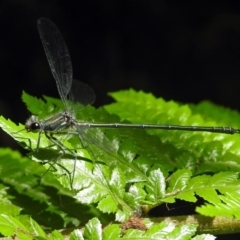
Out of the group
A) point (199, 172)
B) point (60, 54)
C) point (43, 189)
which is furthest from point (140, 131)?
point (60, 54)

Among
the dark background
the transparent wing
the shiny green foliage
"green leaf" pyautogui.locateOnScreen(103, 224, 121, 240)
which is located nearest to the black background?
the dark background

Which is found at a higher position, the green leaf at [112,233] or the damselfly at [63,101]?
the damselfly at [63,101]

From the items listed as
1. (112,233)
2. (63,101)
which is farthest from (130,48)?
(112,233)

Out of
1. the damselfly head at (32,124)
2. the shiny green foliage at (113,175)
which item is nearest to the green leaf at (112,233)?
the shiny green foliage at (113,175)

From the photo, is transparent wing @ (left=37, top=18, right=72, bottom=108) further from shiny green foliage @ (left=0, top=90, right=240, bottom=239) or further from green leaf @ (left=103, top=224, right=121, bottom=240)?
green leaf @ (left=103, top=224, right=121, bottom=240)

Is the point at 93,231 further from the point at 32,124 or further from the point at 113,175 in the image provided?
the point at 32,124

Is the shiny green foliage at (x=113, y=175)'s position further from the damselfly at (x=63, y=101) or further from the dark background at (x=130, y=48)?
the dark background at (x=130, y=48)
